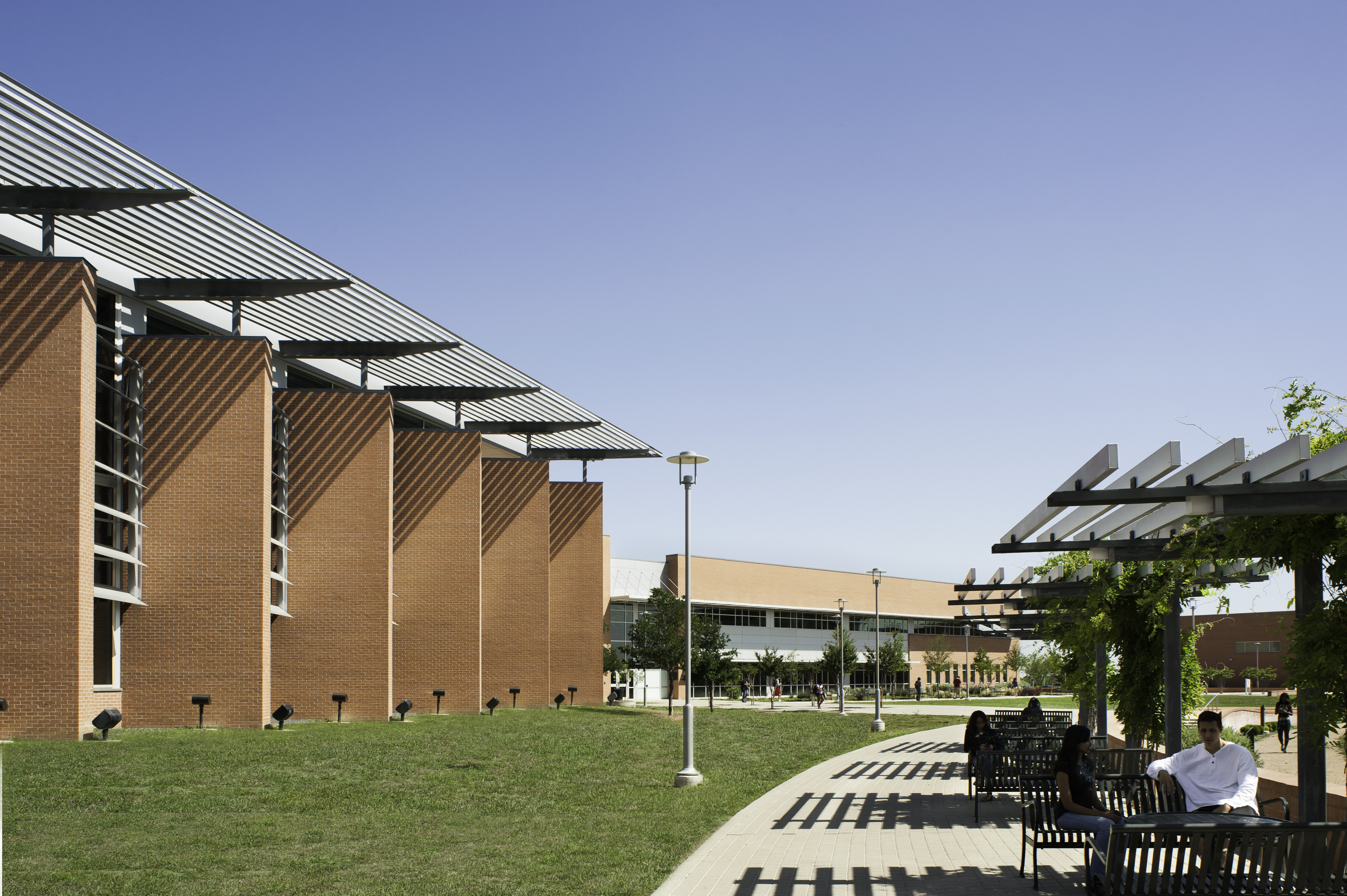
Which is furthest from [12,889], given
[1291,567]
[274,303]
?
[274,303]

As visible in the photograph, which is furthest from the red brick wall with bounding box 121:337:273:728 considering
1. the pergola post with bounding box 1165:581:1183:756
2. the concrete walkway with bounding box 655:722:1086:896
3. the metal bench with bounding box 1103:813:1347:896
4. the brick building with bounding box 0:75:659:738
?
the metal bench with bounding box 1103:813:1347:896

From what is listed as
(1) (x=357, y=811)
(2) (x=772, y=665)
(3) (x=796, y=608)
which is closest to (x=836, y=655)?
(2) (x=772, y=665)

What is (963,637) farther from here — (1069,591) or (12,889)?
(12,889)

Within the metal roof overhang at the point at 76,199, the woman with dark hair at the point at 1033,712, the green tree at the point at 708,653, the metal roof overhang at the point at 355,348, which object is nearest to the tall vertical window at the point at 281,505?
the metal roof overhang at the point at 355,348

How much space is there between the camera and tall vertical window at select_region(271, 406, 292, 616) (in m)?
30.3

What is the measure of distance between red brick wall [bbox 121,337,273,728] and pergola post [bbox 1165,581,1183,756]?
1815 cm

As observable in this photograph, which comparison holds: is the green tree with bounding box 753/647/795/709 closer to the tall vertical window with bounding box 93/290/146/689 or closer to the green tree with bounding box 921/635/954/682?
the green tree with bounding box 921/635/954/682

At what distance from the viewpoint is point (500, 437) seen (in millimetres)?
47469

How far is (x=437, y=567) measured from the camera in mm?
36656

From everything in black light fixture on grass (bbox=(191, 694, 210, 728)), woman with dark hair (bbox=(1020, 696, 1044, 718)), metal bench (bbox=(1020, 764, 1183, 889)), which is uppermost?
metal bench (bbox=(1020, 764, 1183, 889))

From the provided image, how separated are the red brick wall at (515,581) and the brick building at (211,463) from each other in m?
0.44

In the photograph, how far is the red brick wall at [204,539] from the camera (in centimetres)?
2436

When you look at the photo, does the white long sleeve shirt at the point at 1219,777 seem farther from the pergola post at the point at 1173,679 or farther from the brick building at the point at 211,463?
the brick building at the point at 211,463

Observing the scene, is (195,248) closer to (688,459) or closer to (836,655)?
(688,459)
